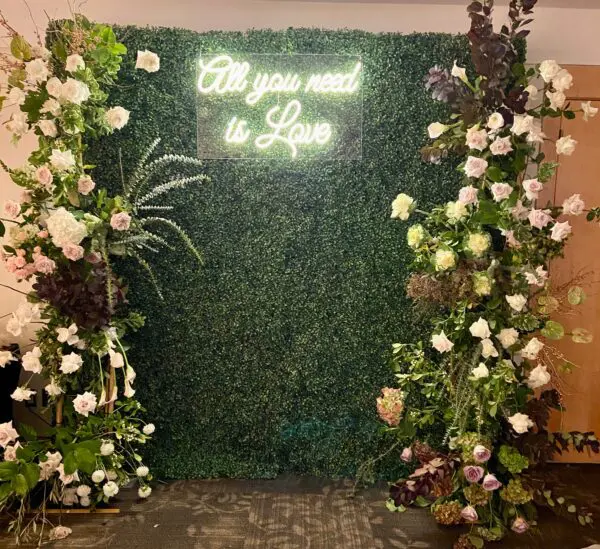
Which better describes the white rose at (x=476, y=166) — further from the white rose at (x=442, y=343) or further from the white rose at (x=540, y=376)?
the white rose at (x=540, y=376)

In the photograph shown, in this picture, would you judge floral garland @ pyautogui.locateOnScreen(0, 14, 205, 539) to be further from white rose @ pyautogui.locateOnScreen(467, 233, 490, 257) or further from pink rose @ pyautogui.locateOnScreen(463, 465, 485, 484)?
pink rose @ pyautogui.locateOnScreen(463, 465, 485, 484)

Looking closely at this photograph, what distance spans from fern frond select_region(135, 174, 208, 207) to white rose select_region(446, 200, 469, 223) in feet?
3.94

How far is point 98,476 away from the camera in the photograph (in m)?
2.44

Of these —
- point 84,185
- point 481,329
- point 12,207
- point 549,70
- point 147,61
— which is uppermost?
point 147,61

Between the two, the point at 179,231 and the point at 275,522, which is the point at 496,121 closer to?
the point at 179,231

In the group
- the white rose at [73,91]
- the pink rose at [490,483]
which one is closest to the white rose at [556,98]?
the pink rose at [490,483]

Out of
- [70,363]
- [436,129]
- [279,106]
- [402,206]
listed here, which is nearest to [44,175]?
[70,363]

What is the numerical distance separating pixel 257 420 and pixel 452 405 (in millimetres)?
1015

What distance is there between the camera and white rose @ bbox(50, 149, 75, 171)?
2330 millimetres

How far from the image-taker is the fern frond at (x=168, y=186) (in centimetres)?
258

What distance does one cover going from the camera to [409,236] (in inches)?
98.8

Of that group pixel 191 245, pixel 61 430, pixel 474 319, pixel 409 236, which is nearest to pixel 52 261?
pixel 191 245

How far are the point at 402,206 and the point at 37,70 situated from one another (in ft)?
5.64

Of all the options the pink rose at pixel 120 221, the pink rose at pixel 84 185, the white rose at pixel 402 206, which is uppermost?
the pink rose at pixel 84 185
